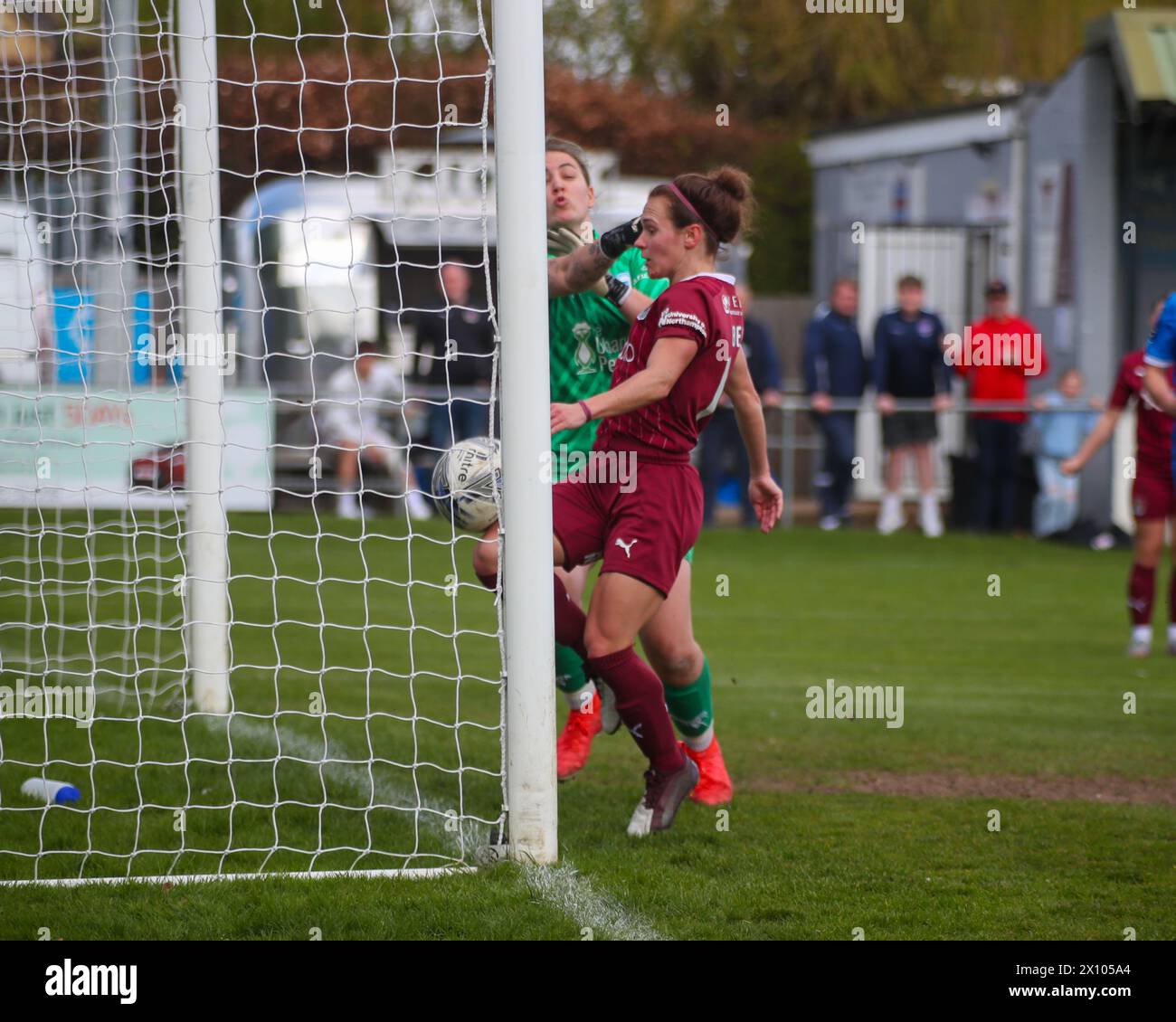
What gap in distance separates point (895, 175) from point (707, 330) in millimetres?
16477

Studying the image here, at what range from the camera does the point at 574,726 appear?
20.7 feet

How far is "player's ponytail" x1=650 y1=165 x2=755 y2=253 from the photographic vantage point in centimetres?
527

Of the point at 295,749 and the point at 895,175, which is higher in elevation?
the point at 895,175

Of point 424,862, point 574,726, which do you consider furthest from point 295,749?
point 424,862

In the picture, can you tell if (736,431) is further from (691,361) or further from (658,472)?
(691,361)

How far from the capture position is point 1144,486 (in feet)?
30.5

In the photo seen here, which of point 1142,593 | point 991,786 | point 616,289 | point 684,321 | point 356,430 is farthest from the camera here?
point 356,430

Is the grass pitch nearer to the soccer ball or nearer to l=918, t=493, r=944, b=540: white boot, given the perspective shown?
the soccer ball

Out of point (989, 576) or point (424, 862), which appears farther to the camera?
point (989, 576)

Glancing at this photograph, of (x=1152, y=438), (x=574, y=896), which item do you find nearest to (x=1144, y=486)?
(x=1152, y=438)

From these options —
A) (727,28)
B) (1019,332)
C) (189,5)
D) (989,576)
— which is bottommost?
(989,576)

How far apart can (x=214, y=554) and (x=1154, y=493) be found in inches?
211

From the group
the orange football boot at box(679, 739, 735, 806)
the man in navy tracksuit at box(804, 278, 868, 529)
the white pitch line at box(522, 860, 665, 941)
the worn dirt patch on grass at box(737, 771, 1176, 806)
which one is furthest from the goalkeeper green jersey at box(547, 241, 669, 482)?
the man in navy tracksuit at box(804, 278, 868, 529)

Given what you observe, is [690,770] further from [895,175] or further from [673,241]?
[895,175]
